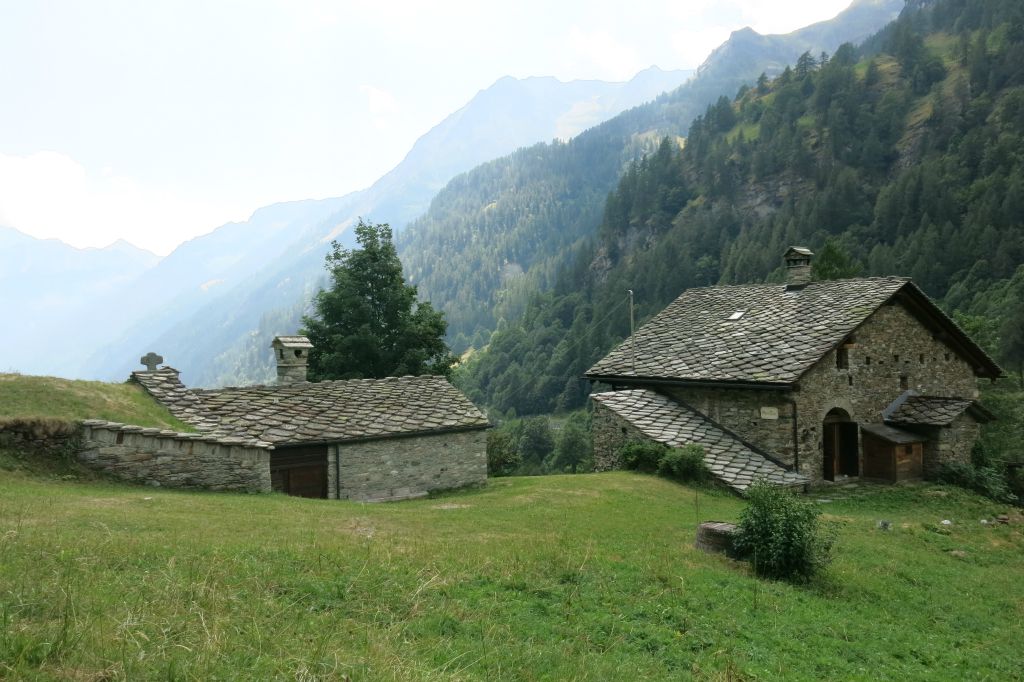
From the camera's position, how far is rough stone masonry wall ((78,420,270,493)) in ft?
47.2

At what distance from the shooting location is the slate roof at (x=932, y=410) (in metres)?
22.2

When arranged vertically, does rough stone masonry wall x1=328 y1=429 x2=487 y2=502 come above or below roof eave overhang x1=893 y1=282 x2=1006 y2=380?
below

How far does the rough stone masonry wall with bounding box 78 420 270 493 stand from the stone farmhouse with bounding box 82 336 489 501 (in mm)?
21

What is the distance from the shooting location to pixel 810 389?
68.2ft

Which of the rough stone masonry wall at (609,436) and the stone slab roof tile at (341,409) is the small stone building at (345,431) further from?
the rough stone masonry wall at (609,436)

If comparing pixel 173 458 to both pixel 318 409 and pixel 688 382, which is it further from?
pixel 688 382

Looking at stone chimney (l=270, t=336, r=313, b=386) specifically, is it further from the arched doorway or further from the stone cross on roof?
the arched doorway

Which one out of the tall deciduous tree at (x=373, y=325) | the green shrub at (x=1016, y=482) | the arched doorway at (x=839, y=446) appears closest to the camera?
the arched doorway at (x=839, y=446)

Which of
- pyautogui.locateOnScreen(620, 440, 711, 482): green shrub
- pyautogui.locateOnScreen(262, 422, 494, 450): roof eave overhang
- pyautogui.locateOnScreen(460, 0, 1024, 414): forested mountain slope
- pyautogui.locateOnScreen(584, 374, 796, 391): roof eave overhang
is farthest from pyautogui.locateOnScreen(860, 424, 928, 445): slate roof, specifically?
pyautogui.locateOnScreen(460, 0, 1024, 414): forested mountain slope

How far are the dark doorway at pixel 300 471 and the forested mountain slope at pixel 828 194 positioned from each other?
283ft

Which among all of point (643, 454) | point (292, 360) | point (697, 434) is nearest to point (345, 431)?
point (292, 360)

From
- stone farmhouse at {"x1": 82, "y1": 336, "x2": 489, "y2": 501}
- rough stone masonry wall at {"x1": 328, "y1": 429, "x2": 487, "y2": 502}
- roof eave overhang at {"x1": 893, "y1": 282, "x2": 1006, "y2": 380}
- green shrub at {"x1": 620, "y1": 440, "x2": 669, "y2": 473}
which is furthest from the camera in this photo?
roof eave overhang at {"x1": 893, "y1": 282, "x2": 1006, "y2": 380}

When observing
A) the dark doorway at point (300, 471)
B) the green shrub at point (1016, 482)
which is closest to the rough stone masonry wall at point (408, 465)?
the dark doorway at point (300, 471)

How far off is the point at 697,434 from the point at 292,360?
1335cm
